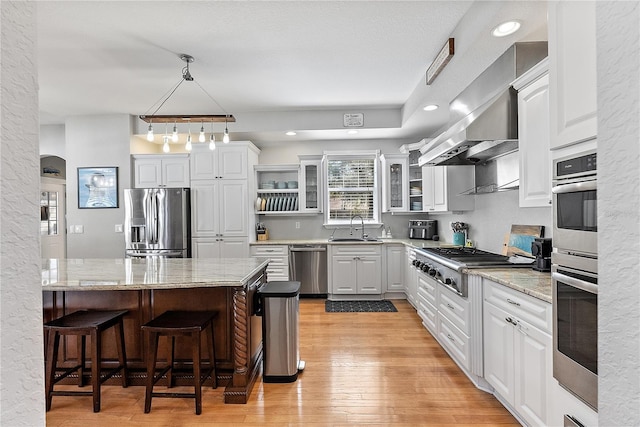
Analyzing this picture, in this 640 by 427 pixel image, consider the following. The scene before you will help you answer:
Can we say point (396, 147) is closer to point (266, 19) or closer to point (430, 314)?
Result: point (430, 314)

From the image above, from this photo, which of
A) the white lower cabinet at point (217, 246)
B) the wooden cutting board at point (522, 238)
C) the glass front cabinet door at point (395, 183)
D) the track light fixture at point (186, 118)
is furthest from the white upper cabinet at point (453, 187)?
the white lower cabinet at point (217, 246)

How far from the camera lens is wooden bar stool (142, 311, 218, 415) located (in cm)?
220

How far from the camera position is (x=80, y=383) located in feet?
8.55

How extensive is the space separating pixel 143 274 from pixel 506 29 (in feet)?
10.2

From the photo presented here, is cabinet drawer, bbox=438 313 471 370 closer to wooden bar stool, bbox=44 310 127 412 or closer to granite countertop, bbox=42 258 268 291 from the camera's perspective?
granite countertop, bbox=42 258 268 291

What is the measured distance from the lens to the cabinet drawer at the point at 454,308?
2615mm

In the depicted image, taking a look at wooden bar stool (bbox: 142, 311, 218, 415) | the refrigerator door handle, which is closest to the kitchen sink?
the refrigerator door handle

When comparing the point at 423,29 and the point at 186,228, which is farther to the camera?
the point at 186,228

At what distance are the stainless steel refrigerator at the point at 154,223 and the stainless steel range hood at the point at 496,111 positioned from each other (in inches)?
142

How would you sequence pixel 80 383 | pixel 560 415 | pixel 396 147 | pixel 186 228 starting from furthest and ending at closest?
pixel 396 147, pixel 186 228, pixel 80 383, pixel 560 415

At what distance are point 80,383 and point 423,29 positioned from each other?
395cm

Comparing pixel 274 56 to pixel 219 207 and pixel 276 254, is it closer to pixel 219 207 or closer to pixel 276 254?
pixel 219 207

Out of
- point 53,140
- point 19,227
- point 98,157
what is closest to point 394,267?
point 98,157

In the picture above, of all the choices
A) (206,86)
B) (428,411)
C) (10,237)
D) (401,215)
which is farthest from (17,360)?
(401,215)
